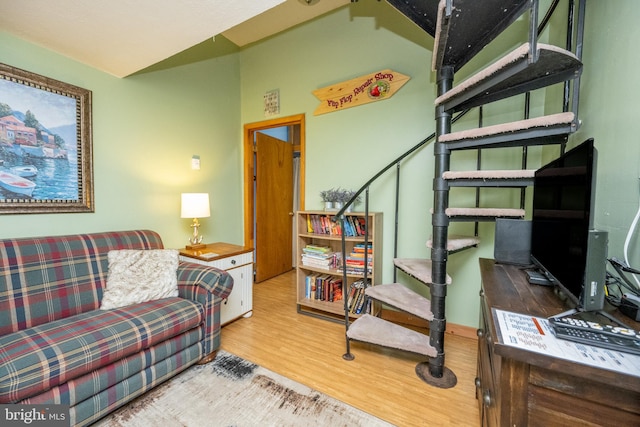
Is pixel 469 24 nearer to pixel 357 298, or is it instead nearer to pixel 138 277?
pixel 357 298

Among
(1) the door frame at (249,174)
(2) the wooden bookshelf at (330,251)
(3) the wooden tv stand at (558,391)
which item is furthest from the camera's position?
(1) the door frame at (249,174)

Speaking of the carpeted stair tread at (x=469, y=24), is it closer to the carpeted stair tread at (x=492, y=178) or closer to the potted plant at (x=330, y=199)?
the carpeted stair tread at (x=492, y=178)

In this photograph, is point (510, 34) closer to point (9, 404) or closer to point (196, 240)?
point (196, 240)

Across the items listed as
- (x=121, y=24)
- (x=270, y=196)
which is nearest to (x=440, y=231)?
(x=121, y=24)

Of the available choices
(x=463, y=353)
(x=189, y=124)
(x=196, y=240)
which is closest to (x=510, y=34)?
(x=463, y=353)

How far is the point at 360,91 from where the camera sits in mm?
2537

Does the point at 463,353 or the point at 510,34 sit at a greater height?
the point at 510,34

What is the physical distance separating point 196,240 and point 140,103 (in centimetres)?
134

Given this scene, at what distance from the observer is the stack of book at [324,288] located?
2562 millimetres

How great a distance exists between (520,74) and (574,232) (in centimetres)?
73

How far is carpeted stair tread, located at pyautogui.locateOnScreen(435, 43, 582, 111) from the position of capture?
95 cm

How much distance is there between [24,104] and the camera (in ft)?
5.54

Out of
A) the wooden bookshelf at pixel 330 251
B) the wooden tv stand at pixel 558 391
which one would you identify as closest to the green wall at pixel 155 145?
the wooden bookshelf at pixel 330 251

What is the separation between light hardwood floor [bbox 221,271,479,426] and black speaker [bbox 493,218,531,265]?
861mm
